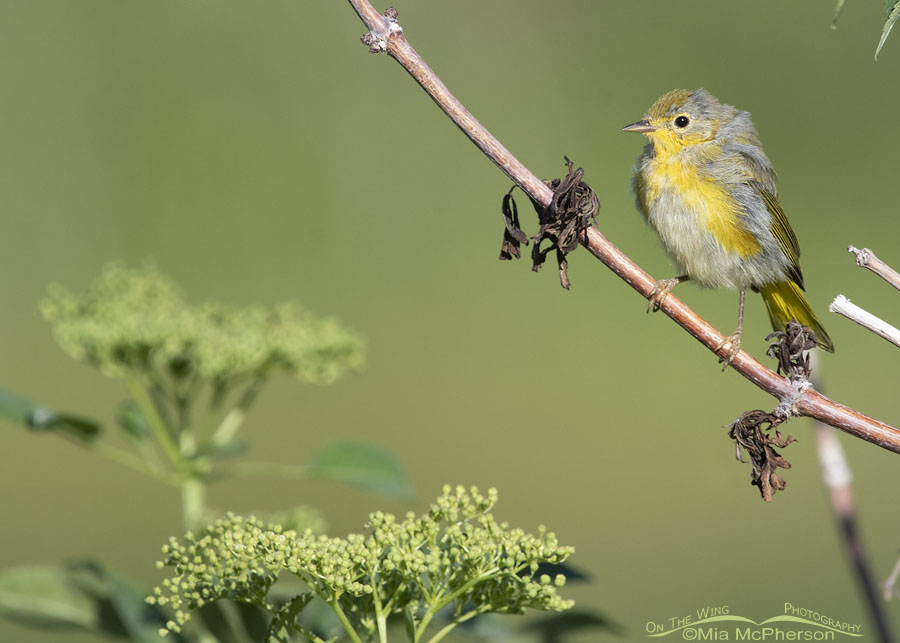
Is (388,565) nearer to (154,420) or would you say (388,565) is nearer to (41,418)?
(41,418)

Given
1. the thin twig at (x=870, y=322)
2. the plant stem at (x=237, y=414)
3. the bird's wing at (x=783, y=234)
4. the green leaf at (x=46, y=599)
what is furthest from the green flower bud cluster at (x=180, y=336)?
the bird's wing at (x=783, y=234)

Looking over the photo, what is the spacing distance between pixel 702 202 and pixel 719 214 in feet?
0.16

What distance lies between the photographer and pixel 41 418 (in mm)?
1297

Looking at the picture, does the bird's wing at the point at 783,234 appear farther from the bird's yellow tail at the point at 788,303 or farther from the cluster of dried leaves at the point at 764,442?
the cluster of dried leaves at the point at 764,442

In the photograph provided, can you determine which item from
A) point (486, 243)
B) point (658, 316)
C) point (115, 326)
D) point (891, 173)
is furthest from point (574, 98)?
point (115, 326)

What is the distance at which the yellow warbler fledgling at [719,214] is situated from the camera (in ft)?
6.72

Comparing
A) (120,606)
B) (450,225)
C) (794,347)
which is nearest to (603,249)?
(794,347)

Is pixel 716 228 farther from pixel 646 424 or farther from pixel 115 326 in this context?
Answer: pixel 646 424

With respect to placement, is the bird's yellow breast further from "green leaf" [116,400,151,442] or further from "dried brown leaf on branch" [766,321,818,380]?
"green leaf" [116,400,151,442]

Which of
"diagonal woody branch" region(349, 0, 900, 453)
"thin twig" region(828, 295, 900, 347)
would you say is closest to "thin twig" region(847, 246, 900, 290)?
"thin twig" region(828, 295, 900, 347)

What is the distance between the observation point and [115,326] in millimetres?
1563

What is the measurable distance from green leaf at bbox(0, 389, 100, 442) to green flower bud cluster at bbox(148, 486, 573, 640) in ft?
1.53

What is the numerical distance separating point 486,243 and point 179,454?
491 centimetres

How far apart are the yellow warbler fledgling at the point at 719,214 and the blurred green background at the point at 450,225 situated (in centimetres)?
302
